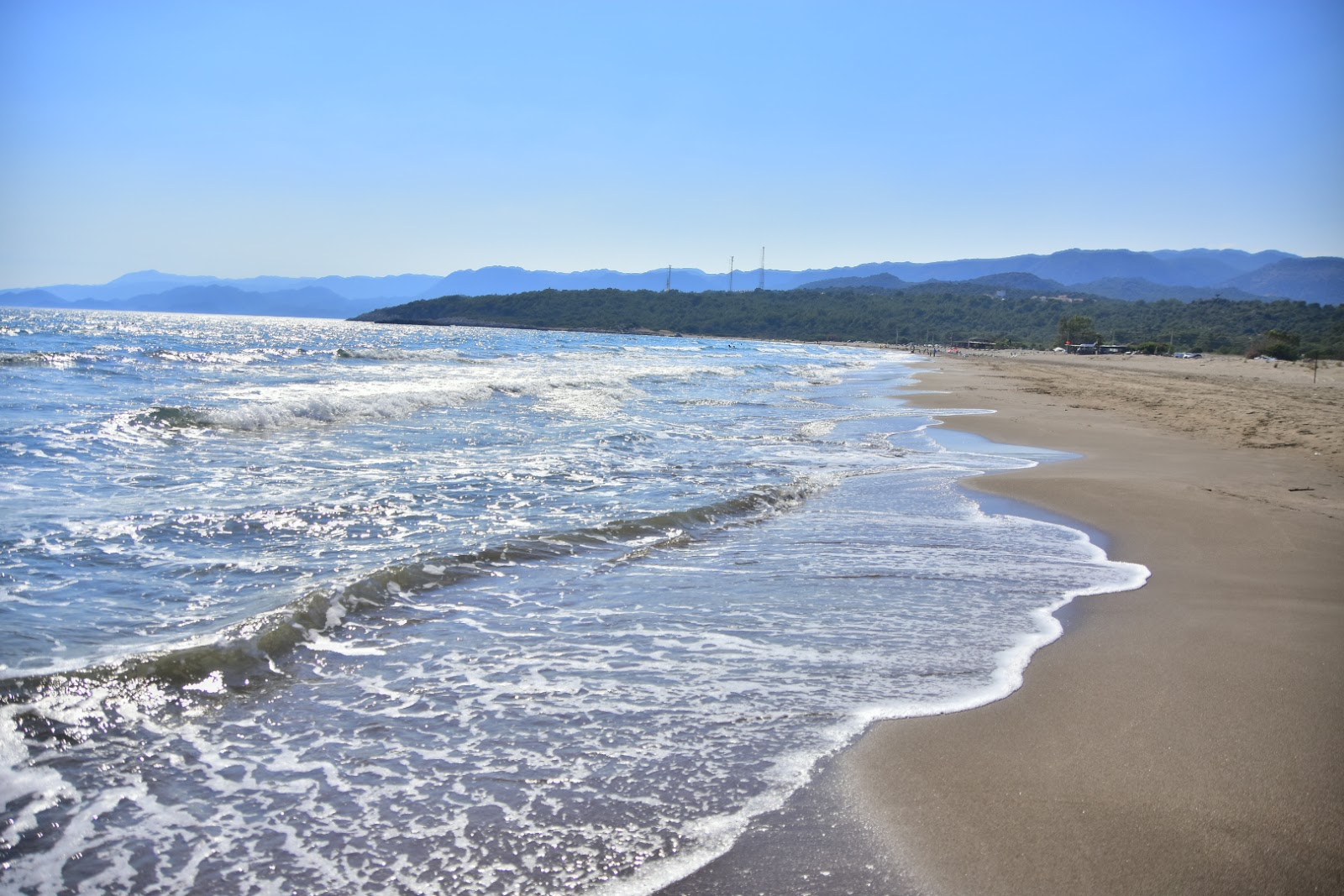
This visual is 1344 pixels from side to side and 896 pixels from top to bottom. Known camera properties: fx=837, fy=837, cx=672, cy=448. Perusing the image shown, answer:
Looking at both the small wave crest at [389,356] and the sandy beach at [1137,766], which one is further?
the small wave crest at [389,356]

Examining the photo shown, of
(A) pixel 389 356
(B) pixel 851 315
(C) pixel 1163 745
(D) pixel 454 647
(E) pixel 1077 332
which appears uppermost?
(B) pixel 851 315

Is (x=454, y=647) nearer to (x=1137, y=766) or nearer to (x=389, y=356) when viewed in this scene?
(x=1137, y=766)

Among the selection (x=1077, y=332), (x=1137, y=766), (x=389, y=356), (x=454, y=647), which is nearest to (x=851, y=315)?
(x=1077, y=332)

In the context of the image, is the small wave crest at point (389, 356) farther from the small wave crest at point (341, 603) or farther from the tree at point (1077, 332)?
the tree at point (1077, 332)

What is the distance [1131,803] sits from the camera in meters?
2.93

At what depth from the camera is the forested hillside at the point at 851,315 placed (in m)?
95.1

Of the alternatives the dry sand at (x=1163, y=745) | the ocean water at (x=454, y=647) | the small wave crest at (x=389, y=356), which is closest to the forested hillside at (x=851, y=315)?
the small wave crest at (x=389, y=356)

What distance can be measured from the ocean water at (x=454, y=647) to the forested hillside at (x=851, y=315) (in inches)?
3524

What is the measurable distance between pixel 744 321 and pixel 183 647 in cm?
14275

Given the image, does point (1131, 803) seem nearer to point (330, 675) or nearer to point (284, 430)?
point (330, 675)

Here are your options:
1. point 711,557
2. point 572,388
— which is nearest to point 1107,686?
point 711,557

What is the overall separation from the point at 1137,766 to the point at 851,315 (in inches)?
5575

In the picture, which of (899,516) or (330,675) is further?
(899,516)

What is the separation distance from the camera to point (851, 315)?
14000 cm
